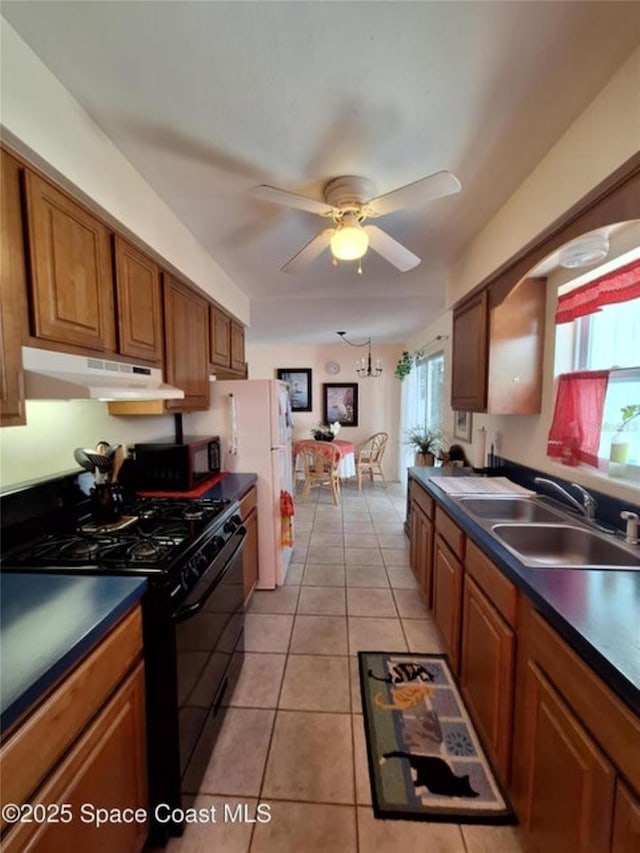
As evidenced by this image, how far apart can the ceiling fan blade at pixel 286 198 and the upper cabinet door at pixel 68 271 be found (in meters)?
0.61

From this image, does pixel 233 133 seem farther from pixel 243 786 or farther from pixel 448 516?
pixel 243 786

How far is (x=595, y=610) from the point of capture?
93 centimetres

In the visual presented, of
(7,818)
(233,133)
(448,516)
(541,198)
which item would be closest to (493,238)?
(541,198)

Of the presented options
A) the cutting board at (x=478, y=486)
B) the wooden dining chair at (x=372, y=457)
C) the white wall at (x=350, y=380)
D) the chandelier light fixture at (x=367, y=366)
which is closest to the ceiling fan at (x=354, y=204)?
the cutting board at (x=478, y=486)

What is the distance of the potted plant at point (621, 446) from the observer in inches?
61.8

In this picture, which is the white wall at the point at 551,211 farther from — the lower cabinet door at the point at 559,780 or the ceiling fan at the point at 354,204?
the lower cabinet door at the point at 559,780

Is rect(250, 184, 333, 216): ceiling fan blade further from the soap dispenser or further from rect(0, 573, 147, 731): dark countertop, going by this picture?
the soap dispenser

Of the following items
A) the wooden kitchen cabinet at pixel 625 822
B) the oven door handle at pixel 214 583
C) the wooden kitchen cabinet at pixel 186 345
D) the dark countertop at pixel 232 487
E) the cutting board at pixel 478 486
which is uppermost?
the wooden kitchen cabinet at pixel 186 345

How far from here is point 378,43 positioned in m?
0.97

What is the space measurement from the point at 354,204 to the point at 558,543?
1753 mm

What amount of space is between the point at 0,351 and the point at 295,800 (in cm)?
174

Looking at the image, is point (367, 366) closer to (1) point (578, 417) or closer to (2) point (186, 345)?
(2) point (186, 345)

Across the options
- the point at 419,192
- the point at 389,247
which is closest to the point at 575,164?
the point at 419,192

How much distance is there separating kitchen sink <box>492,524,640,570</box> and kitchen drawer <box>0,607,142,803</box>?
135 cm
